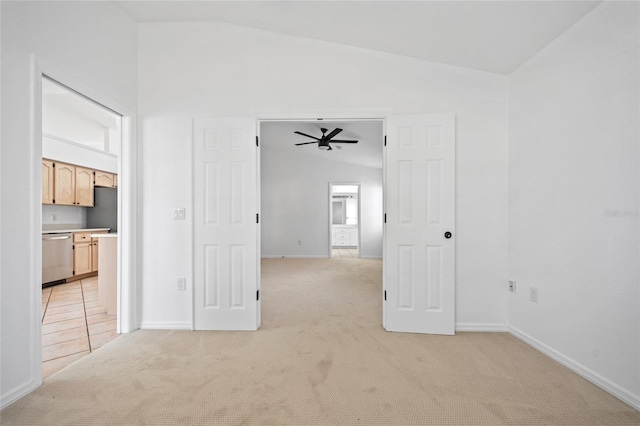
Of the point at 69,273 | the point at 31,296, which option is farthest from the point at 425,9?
the point at 69,273

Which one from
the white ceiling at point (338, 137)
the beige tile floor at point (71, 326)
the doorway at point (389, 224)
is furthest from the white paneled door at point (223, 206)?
the white ceiling at point (338, 137)

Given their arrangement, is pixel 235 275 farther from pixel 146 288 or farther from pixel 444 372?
pixel 444 372

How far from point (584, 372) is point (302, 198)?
6.48m

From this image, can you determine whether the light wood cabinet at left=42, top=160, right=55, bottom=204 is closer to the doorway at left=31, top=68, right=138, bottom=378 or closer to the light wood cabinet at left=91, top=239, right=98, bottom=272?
the doorway at left=31, top=68, right=138, bottom=378

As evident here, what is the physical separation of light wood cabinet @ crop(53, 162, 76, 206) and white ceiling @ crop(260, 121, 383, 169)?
3.50 metres

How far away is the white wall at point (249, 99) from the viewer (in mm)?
2625

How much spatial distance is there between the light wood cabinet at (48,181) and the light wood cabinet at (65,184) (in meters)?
0.06

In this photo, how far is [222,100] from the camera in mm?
2707

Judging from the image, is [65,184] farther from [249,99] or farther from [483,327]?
[483,327]

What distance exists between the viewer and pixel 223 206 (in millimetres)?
2668

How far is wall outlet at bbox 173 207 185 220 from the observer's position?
2.68 m

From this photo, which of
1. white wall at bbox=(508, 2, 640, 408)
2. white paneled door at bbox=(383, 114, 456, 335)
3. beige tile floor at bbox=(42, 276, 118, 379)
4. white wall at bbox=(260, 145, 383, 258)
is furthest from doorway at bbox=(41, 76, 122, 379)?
white wall at bbox=(508, 2, 640, 408)

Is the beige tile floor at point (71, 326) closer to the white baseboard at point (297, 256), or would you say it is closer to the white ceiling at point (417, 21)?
the white ceiling at point (417, 21)

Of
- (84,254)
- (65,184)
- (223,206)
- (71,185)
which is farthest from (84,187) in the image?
(223,206)
